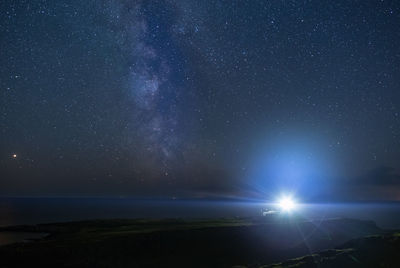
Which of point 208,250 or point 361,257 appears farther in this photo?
point 208,250

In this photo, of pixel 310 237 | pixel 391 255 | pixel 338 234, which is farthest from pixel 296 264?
pixel 338 234

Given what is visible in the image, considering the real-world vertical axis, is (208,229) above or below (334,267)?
above

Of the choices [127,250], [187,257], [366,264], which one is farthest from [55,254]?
[366,264]

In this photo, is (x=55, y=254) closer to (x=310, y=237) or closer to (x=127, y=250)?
(x=127, y=250)

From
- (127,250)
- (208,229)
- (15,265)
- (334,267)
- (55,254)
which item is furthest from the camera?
(208,229)

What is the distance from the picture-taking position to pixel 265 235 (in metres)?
61.2

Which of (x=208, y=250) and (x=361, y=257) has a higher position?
(x=208, y=250)

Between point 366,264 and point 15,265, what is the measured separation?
A: 36.9 metres

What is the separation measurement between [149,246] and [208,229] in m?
13.3

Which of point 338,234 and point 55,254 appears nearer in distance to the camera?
point 55,254

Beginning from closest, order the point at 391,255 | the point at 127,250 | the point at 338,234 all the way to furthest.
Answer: the point at 391,255 < the point at 127,250 < the point at 338,234

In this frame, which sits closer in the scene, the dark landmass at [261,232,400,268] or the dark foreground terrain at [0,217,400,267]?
the dark landmass at [261,232,400,268]

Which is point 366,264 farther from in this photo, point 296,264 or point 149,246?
point 149,246

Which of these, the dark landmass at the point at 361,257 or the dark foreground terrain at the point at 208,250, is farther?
the dark foreground terrain at the point at 208,250
